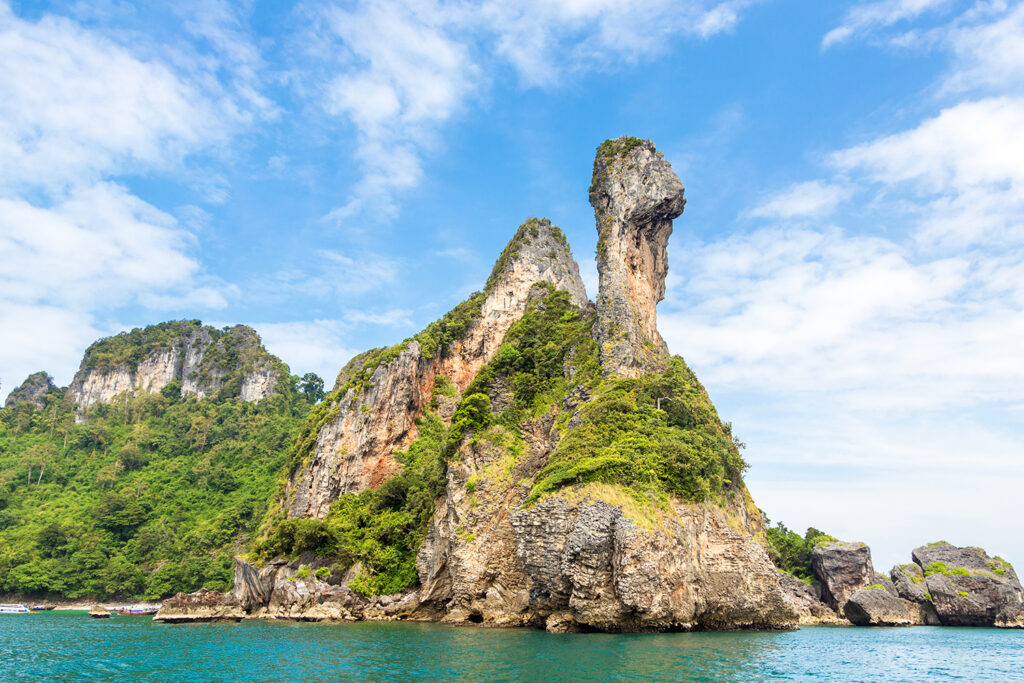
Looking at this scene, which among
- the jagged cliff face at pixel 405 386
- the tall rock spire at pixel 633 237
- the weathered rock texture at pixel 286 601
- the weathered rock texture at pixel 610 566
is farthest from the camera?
the jagged cliff face at pixel 405 386

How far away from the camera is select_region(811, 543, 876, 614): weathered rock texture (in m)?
55.3

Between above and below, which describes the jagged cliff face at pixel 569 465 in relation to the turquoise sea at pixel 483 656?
above

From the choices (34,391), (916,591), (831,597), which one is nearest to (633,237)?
(831,597)

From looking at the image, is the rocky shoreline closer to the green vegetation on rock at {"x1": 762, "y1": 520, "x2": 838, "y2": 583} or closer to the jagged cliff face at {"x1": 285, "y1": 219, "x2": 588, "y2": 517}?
the green vegetation on rock at {"x1": 762, "y1": 520, "x2": 838, "y2": 583}

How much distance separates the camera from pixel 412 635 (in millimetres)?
33781

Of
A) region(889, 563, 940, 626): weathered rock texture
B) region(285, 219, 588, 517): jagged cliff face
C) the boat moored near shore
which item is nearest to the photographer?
region(889, 563, 940, 626): weathered rock texture

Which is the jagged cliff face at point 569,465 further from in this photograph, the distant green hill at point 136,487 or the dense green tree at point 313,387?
the dense green tree at point 313,387

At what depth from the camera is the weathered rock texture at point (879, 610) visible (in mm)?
52125

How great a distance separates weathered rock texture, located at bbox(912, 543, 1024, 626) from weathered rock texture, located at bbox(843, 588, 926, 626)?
2570 millimetres

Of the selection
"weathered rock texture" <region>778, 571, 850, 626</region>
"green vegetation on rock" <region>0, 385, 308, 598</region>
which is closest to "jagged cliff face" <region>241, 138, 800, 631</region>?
"weathered rock texture" <region>778, 571, 850, 626</region>

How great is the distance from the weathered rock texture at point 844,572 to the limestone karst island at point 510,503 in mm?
186

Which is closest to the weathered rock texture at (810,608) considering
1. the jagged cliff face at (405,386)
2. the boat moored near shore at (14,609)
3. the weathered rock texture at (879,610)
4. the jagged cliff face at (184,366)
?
the weathered rock texture at (879,610)

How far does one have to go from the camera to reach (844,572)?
55719 millimetres

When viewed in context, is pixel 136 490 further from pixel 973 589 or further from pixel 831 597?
pixel 973 589
